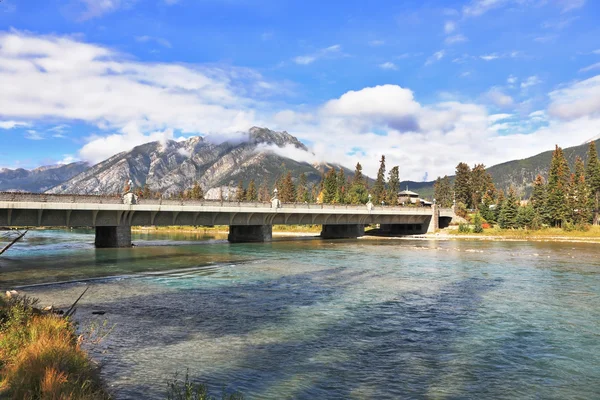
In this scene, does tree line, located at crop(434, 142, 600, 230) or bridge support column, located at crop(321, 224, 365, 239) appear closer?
bridge support column, located at crop(321, 224, 365, 239)

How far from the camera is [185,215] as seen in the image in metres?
65.3

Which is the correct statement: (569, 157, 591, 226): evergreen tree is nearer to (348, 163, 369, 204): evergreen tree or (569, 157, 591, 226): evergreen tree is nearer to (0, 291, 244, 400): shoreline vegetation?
(348, 163, 369, 204): evergreen tree

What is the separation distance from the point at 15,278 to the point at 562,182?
115 metres

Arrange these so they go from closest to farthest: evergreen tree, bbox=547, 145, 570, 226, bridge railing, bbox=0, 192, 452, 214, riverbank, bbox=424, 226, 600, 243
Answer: bridge railing, bbox=0, 192, 452, 214 → riverbank, bbox=424, 226, 600, 243 → evergreen tree, bbox=547, 145, 570, 226

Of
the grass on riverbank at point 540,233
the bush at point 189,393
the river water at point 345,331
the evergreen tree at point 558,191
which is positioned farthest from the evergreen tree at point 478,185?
the bush at point 189,393

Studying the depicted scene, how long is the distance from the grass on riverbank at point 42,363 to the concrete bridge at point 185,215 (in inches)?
1602

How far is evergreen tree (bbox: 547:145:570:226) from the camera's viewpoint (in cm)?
9962

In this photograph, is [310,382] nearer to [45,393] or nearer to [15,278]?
[45,393]

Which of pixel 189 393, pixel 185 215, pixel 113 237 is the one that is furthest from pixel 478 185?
pixel 189 393

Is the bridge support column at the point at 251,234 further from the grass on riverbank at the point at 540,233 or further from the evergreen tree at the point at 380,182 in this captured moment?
the evergreen tree at the point at 380,182

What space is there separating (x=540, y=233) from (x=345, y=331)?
299 feet

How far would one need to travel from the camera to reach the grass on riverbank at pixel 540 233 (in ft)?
286

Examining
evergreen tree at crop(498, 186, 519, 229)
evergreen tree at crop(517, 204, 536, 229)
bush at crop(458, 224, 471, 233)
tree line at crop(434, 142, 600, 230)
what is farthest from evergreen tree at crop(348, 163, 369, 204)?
evergreen tree at crop(517, 204, 536, 229)

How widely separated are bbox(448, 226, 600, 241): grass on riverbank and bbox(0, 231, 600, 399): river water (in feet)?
190
